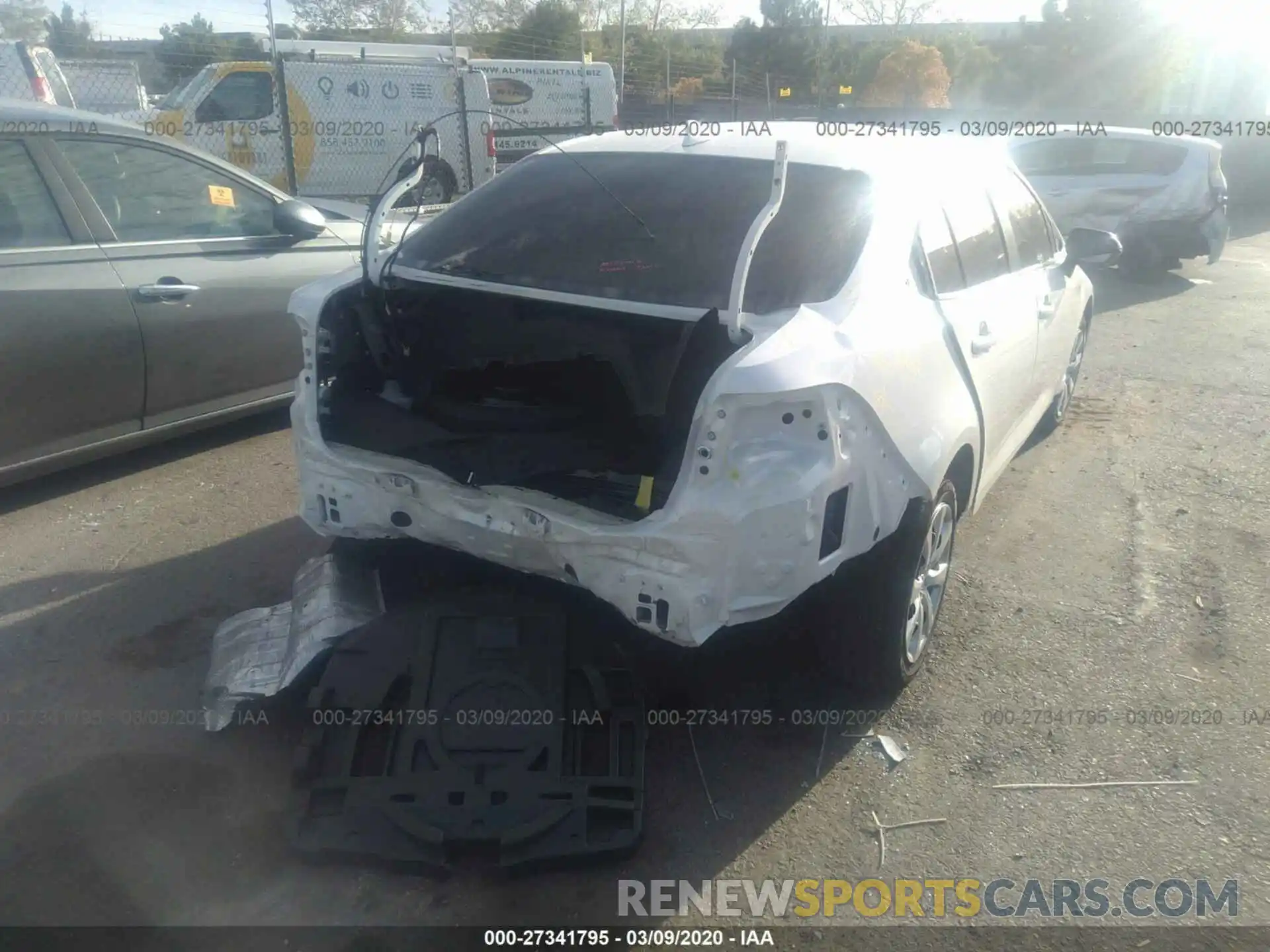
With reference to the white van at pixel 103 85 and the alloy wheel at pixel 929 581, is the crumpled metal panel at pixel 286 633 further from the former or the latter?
the white van at pixel 103 85

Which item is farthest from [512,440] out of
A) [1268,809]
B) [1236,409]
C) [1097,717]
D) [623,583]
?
[1236,409]

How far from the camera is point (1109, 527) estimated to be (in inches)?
190

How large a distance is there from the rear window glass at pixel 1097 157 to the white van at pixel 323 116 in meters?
6.25

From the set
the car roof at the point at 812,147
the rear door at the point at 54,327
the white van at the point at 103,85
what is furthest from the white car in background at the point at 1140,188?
the white van at the point at 103,85

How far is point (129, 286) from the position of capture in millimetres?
4637

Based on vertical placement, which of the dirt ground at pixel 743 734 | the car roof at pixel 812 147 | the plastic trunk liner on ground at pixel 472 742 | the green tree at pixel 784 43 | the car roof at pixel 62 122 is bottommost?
the dirt ground at pixel 743 734

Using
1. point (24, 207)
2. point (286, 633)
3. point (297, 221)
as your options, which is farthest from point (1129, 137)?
point (286, 633)

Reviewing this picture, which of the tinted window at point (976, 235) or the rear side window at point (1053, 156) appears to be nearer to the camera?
the tinted window at point (976, 235)

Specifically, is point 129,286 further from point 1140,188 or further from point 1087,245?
point 1140,188

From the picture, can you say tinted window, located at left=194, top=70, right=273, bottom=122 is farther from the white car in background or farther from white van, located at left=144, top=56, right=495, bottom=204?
the white car in background

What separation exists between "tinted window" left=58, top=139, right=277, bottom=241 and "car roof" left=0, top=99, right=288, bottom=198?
51mm

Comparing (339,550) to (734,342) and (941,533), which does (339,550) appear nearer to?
(734,342)

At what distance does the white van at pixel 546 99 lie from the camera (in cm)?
1511

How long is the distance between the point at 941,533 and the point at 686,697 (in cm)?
101
